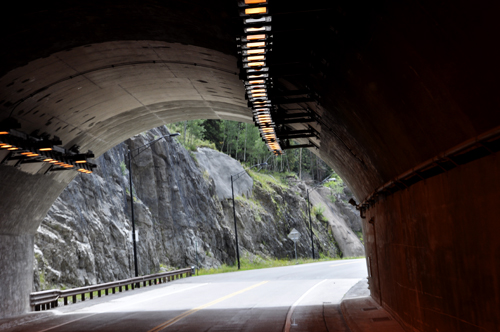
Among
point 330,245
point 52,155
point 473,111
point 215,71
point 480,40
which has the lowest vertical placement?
point 330,245

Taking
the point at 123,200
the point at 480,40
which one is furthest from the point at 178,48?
the point at 123,200

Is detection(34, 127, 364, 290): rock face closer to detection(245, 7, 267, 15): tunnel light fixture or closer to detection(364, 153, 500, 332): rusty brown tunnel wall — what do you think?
detection(364, 153, 500, 332): rusty brown tunnel wall

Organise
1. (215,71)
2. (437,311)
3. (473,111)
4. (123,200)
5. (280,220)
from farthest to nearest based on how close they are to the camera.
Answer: (280,220), (123,200), (215,71), (437,311), (473,111)

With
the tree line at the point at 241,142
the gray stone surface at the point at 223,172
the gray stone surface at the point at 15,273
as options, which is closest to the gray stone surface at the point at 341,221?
the tree line at the point at 241,142

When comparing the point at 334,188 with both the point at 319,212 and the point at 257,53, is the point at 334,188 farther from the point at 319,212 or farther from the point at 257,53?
the point at 257,53

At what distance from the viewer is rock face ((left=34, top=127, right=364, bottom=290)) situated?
102 feet

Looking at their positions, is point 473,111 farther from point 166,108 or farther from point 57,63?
point 166,108

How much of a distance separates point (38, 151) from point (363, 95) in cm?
A: 1000

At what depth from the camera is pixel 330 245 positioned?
2815 inches

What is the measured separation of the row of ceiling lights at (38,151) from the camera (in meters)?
13.3

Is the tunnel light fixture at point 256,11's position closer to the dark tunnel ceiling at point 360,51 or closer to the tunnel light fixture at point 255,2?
the tunnel light fixture at point 255,2

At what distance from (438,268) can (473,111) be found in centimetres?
327

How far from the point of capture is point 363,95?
9164mm

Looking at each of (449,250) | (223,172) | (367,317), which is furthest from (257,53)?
(223,172)
